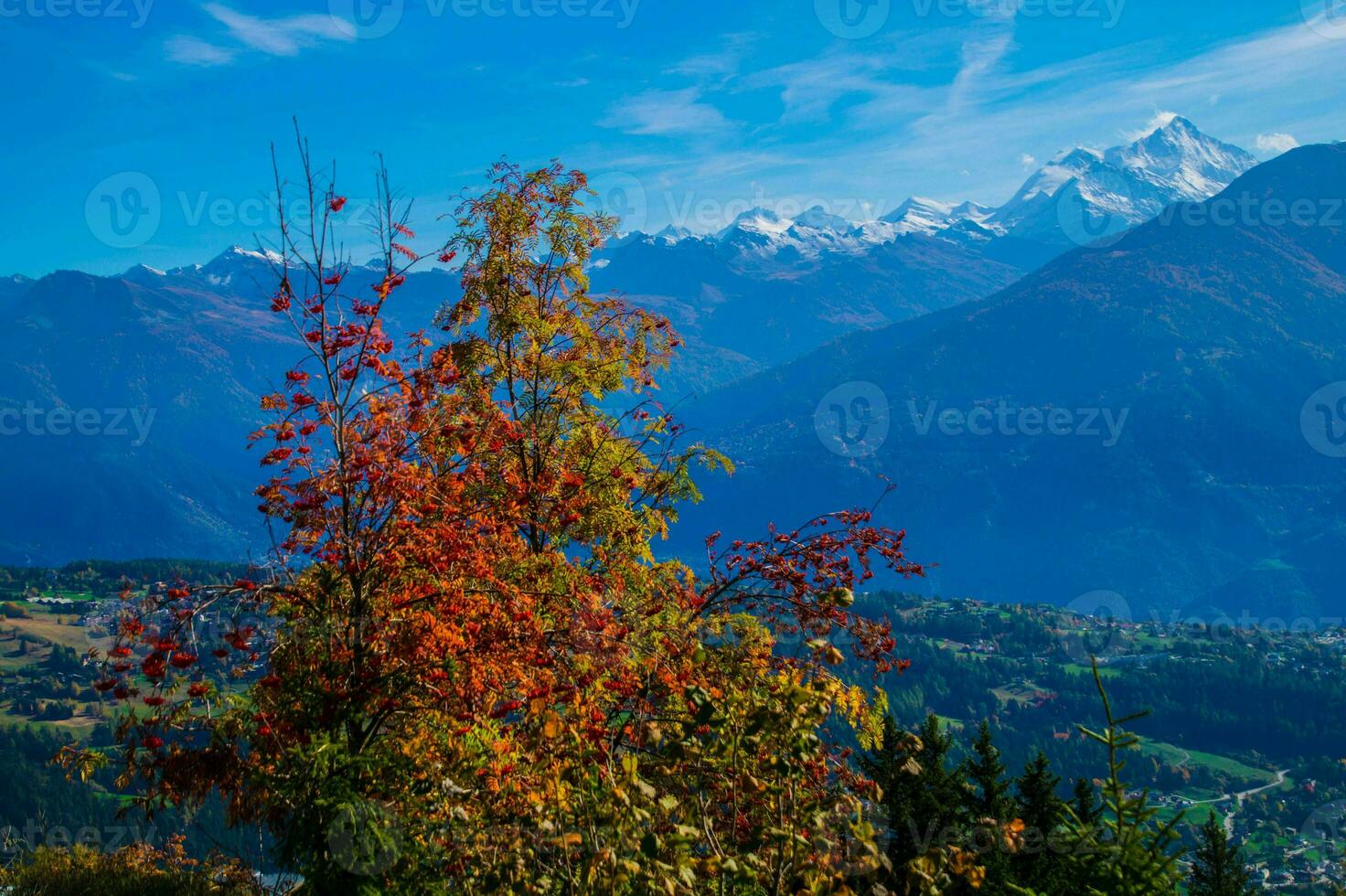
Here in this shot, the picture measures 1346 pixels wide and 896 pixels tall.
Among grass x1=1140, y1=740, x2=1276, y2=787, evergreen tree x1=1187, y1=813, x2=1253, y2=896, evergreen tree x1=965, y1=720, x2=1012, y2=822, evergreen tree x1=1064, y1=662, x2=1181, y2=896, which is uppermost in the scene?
evergreen tree x1=1064, y1=662, x2=1181, y2=896

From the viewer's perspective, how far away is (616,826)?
15.7 feet

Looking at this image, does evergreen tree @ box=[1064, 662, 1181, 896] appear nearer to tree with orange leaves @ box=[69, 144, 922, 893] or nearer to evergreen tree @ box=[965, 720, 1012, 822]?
tree with orange leaves @ box=[69, 144, 922, 893]

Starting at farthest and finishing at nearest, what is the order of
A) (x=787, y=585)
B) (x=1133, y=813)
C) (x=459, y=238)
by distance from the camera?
(x=459, y=238)
(x=787, y=585)
(x=1133, y=813)

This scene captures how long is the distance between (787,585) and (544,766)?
6078 mm

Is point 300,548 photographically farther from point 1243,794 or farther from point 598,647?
point 1243,794

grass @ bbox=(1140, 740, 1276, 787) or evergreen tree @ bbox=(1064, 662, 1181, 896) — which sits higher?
evergreen tree @ bbox=(1064, 662, 1181, 896)

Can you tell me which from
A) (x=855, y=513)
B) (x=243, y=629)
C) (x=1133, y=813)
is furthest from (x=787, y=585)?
(x=1133, y=813)

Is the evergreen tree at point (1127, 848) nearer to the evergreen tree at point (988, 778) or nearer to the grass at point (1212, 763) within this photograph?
the evergreen tree at point (988, 778)

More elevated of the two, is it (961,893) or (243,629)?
(243,629)

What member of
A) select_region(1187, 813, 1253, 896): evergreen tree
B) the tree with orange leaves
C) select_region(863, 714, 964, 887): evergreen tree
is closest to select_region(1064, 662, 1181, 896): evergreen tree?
the tree with orange leaves

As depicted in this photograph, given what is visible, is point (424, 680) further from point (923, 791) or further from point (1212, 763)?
point (1212, 763)

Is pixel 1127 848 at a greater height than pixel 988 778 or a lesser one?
greater

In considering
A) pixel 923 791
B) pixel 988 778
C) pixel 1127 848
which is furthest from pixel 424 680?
pixel 988 778

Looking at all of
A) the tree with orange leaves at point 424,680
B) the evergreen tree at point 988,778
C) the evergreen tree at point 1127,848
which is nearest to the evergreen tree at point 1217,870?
the evergreen tree at point 988,778
